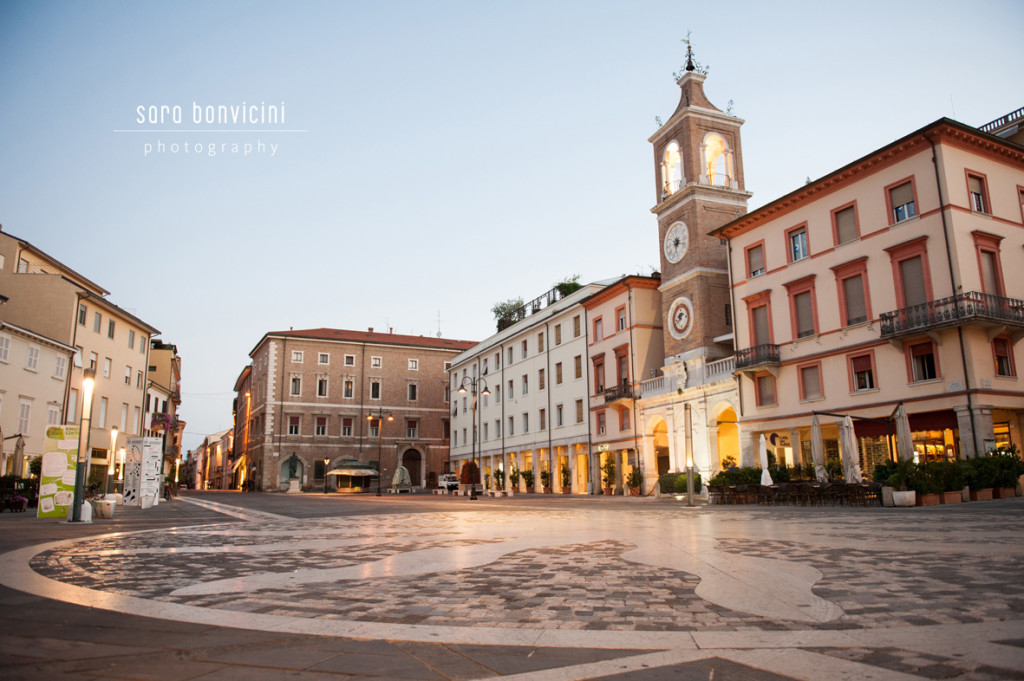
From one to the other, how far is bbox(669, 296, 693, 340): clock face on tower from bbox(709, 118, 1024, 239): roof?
6.02 metres

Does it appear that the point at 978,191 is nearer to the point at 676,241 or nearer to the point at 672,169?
the point at 676,241

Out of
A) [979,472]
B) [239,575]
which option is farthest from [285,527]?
[979,472]

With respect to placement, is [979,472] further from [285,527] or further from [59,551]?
[59,551]

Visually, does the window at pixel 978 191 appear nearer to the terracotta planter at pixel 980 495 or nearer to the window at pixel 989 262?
the window at pixel 989 262

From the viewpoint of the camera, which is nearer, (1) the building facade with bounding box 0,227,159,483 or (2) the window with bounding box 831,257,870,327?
(2) the window with bounding box 831,257,870,327

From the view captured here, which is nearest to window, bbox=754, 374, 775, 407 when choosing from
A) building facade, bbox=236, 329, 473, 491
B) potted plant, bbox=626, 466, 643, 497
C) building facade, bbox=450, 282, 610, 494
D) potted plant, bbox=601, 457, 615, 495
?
potted plant, bbox=626, 466, 643, 497

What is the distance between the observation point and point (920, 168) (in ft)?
82.6

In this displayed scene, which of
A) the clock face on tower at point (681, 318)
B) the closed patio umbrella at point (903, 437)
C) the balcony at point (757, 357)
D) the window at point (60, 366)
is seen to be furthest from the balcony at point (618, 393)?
the window at point (60, 366)

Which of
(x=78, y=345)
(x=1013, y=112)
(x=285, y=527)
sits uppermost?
(x=1013, y=112)

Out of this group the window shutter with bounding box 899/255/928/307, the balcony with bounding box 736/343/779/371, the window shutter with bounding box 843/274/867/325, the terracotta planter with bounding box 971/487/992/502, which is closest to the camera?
the terracotta planter with bounding box 971/487/992/502

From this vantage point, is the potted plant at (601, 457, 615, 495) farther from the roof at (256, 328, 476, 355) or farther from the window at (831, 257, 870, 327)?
the roof at (256, 328, 476, 355)

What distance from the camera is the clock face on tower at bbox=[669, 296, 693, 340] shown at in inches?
1420

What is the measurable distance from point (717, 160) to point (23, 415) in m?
36.8

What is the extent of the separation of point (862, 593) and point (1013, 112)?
113ft
